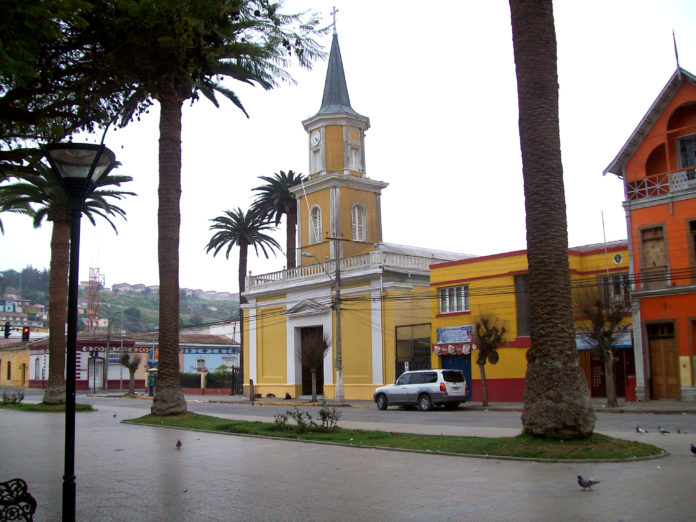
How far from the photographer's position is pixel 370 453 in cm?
1405

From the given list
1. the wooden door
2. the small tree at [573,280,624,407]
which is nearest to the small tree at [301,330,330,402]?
the small tree at [573,280,624,407]

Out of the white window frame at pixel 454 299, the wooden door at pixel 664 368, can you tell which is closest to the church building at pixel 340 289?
the white window frame at pixel 454 299

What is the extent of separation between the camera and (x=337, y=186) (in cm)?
4569

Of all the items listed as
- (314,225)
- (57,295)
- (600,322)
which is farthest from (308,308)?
(600,322)

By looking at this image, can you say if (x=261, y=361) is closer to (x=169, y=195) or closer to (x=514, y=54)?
(x=169, y=195)

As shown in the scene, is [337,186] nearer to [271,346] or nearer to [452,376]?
[271,346]

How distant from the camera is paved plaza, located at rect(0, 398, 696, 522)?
27.5 ft

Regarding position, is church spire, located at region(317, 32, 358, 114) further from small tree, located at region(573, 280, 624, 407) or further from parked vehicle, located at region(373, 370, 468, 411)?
small tree, located at region(573, 280, 624, 407)

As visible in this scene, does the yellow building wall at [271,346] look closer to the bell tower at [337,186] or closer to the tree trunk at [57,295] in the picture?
the bell tower at [337,186]

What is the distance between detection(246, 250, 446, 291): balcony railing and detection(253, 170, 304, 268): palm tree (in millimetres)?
4592

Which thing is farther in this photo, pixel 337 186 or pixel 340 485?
pixel 337 186

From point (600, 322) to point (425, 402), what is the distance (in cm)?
820

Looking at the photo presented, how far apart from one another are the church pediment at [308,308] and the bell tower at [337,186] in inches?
140

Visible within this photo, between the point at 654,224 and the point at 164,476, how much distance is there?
24.4 meters
